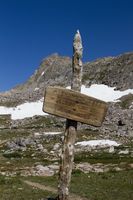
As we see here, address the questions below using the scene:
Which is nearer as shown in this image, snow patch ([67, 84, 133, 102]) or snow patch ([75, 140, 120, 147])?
snow patch ([75, 140, 120, 147])

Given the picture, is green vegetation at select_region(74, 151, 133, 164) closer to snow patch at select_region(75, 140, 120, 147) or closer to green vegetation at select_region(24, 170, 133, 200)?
snow patch at select_region(75, 140, 120, 147)

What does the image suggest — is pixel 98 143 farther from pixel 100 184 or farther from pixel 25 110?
pixel 25 110

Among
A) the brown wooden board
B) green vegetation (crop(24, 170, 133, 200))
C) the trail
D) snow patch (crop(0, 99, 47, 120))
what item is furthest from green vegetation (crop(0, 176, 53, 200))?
snow patch (crop(0, 99, 47, 120))

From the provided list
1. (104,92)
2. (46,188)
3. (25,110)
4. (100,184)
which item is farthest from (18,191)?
(104,92)

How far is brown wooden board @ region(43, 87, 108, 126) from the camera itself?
17.6 metres

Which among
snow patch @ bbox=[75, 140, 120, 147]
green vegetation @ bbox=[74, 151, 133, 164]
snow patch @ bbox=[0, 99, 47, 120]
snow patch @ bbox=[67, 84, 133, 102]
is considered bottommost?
green vegetation @ bbox=[74, 151, 133, 164]

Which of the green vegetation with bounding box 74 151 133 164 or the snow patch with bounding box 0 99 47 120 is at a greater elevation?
the snow patch with bounding box 0 99 47 120

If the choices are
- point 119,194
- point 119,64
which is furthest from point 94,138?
point 119,64

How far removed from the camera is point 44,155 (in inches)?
2499

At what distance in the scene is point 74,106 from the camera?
17.8 m

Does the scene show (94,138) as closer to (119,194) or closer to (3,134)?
(3,134)

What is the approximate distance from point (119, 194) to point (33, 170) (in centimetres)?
1590

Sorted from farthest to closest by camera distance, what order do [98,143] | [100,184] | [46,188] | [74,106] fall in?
[98,143]
[100,184]
[46,188]
[74,106]

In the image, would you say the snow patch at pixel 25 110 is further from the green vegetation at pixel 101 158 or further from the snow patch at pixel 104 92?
the green vegetation at pixel 101 158
